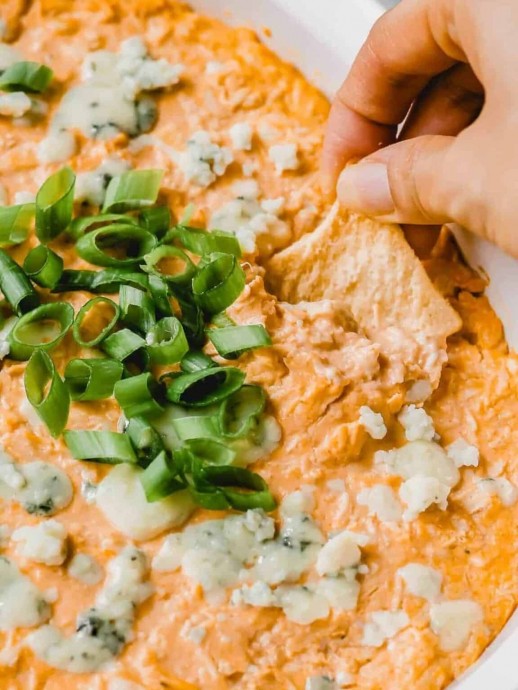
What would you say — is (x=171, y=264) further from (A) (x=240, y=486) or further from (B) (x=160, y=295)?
(A) (x=240, y=486)

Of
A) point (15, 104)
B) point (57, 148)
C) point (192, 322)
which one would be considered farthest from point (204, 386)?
point (15, 104)

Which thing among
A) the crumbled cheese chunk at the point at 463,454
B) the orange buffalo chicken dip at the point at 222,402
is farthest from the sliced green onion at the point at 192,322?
the crumbled cheese chunk at the point at 463,454

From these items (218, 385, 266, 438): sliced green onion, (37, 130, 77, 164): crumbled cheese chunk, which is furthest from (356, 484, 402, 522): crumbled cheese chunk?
(37, 130, 77, 164): crumbled cheese chunk

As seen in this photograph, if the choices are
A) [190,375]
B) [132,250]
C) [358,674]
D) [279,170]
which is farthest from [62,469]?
[279,170]

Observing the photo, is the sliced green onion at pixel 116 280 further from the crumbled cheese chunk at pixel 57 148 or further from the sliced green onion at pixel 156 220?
the crumbled cheese chunk at pixel 57 148

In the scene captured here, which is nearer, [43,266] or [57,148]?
[43,266]

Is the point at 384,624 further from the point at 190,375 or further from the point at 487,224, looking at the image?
the point at 487,224

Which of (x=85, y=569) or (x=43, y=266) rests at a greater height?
(x=43, y=266)
